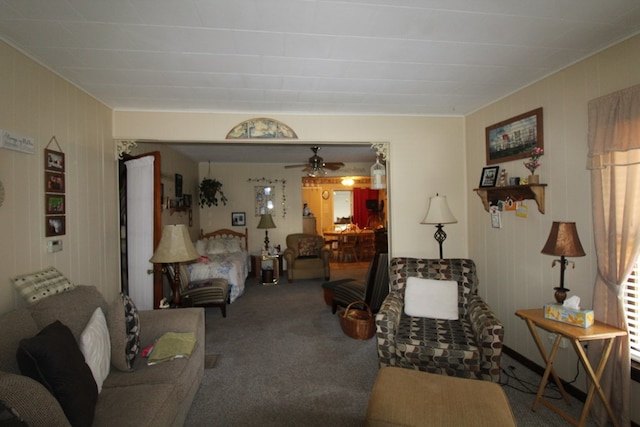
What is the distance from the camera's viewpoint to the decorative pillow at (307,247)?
6.46 m

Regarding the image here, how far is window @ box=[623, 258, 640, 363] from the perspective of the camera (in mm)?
2043

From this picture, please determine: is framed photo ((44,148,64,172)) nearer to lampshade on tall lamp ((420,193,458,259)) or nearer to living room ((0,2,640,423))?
living room ((0,2,640,423))

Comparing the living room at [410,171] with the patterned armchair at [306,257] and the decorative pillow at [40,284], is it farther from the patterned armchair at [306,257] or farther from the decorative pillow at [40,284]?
the patterned armchair at [306,257]

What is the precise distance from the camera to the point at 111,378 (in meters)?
1.86

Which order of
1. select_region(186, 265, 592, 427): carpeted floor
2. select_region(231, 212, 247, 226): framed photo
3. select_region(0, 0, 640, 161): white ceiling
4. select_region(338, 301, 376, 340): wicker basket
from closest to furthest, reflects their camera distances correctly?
select_region(0, 0, 640, 161): white ceiling → select_region(186, 265, 592, 427): carpeted floor → select_region(338, 301, 376, 340): wicker basket → select_region(231, 212, 247, 226): framed photo

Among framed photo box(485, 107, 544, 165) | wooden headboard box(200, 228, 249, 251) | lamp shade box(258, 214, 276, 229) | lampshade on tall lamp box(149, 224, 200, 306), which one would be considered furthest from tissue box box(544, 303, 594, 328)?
wooden headboard box(200, 228, 249, 251)

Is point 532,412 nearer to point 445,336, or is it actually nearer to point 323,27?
point 445,336

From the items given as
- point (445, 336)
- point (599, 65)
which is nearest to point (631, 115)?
point (599, 65)

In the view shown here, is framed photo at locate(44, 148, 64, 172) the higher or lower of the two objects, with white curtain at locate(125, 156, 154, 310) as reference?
higher

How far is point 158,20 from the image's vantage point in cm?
177

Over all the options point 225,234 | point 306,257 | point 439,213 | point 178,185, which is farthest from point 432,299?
point 225,234

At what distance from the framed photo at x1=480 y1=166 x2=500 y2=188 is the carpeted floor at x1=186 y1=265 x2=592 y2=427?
1.70m

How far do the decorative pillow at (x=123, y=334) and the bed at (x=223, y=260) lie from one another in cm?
263

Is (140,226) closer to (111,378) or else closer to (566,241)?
(111,378)
